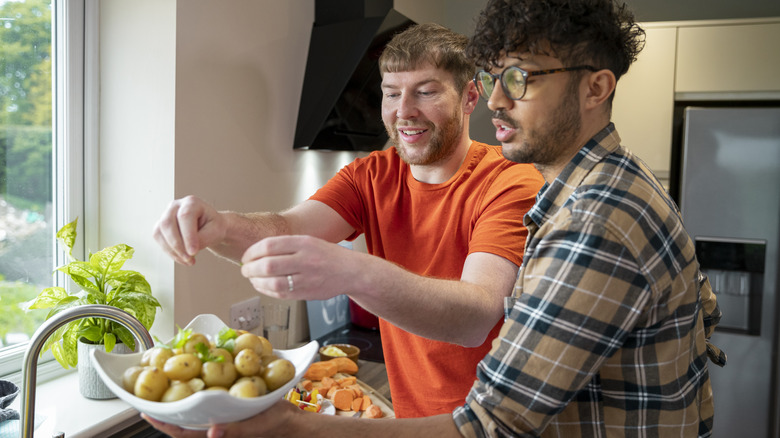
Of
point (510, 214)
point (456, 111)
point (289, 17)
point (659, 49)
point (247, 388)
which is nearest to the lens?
point (247, 388)

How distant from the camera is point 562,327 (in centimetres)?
78

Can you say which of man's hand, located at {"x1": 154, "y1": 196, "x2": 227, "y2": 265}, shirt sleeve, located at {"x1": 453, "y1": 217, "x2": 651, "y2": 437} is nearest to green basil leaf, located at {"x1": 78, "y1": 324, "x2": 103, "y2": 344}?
man's hand, located at {"x1": 154, "y1": 196, "x2": 227, "y2": 265}

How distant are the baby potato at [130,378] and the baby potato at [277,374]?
0.55ft

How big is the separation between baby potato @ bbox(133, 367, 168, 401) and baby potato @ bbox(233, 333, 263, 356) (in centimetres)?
10

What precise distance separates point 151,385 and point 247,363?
4.7 inches

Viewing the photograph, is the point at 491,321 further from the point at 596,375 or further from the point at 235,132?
the point at 235,132

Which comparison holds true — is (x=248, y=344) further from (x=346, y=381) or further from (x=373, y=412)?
(x=346, y=381)

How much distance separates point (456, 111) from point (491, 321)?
1.98ft

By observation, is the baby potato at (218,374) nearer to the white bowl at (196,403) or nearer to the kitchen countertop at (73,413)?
the white bowl at (196,403)

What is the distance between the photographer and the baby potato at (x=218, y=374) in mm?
770

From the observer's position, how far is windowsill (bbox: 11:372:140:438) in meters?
1.33

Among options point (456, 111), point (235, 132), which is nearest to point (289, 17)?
point (235, 132)

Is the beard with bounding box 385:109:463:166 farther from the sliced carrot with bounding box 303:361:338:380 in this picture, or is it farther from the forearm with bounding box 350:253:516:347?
the sliced carrot with bounding box 303:361:338:380

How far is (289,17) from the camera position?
85.3 inches
